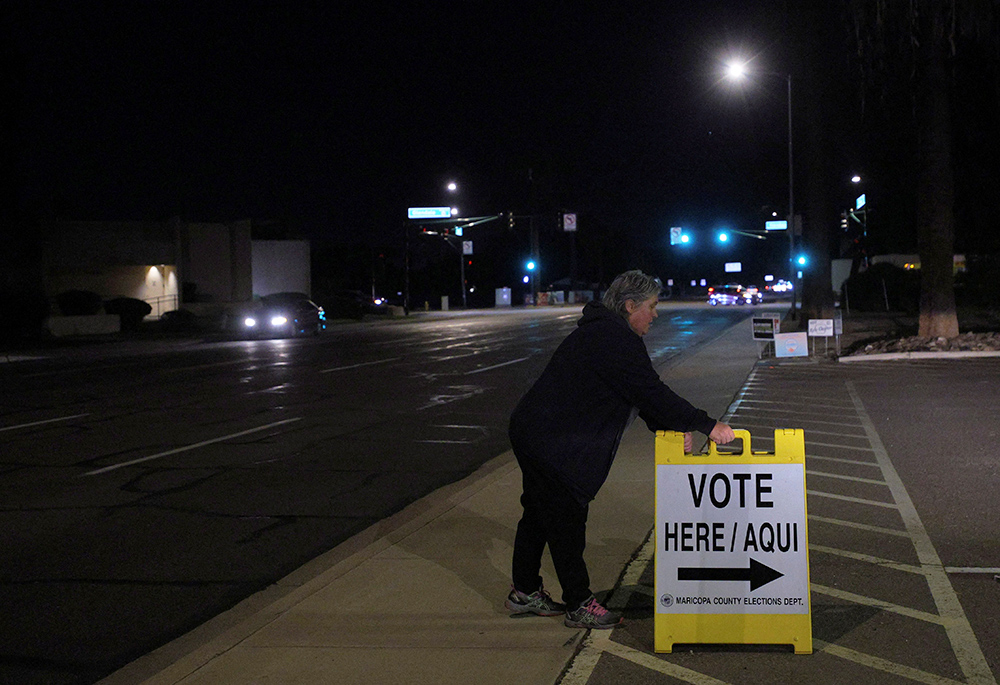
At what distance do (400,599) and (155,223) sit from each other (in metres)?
48.0

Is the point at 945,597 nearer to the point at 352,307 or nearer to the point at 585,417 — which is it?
the point at 585,417

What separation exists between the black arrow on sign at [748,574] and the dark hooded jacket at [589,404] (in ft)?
2.22

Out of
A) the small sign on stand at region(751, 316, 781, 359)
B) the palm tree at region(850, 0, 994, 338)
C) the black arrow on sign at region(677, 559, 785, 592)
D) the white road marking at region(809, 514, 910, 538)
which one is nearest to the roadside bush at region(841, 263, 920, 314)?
the palm tree at region(850, 0, 994, 338)

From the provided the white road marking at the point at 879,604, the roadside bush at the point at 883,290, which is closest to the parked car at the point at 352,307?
the roadside bush at the point at 883,290

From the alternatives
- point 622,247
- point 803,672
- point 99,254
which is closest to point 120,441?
point 803,672

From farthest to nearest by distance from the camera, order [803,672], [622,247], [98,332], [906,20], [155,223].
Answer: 1. [622,247]
2. [155,223]
3. [98,332]
4. [906,20]
5. [803,672]

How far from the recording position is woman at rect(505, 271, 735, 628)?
5129mm

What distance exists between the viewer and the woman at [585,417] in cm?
513

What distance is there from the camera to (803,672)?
15.8 feet

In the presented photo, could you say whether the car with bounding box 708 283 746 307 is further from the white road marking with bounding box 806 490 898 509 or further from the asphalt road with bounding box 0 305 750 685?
the white road marking with bounding box 806 490 898 509

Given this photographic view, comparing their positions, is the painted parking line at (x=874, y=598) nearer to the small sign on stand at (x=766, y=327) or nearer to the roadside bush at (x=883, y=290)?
the small sign on stand at (x=766, y=327)

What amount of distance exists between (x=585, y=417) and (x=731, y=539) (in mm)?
942

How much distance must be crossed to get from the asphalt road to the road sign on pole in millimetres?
2925

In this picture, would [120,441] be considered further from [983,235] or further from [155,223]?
[983,235]
